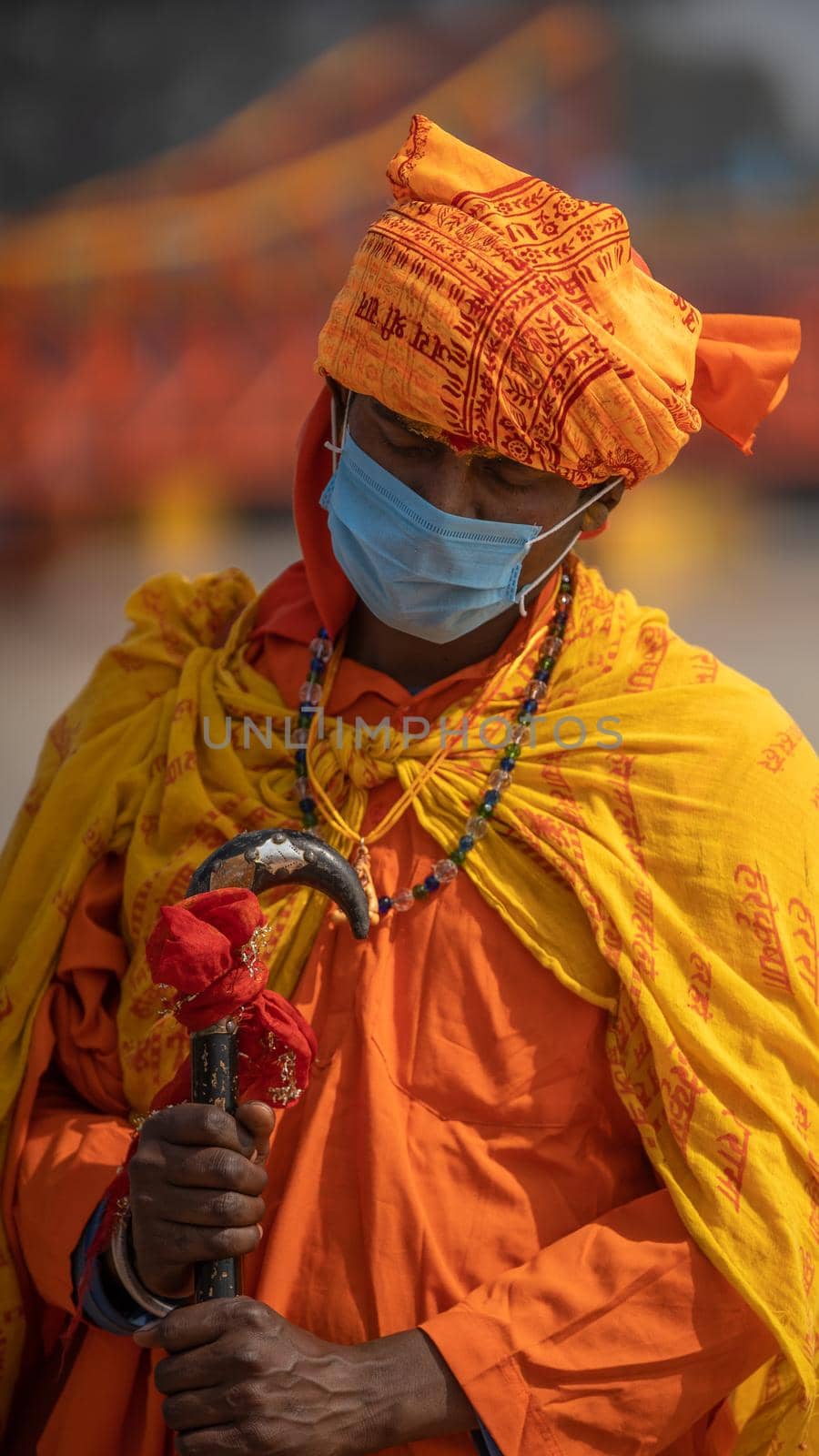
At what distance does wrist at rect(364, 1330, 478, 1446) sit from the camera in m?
2.09

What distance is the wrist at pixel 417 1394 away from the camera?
2086 mm

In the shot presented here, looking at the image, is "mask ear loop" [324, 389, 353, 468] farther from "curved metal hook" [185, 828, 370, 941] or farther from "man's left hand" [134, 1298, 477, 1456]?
"man's left hand" [134, 1298, 477, 1456]

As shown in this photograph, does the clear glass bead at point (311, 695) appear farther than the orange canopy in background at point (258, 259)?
No

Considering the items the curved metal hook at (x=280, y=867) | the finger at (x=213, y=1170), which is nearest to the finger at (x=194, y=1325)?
the finger at (x=213, y=1170)

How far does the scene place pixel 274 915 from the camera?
2.40 m

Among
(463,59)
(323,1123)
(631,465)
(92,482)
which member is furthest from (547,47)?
(323,1123)

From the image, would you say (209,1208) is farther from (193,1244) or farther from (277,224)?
(277,224)

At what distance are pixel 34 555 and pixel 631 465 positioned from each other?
21.0 feet

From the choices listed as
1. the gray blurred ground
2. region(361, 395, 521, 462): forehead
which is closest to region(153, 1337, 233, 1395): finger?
region(361, 395, 521, 462): forehead

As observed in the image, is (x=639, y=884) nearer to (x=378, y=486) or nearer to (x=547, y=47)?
(x=378, y=486)

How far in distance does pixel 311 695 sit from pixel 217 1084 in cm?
70

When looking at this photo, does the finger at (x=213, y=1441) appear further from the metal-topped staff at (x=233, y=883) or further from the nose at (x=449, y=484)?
the nose at (x=449, y=484)

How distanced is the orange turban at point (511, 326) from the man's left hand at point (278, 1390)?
1.19 m

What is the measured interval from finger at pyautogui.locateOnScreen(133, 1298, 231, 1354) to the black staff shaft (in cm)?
2
